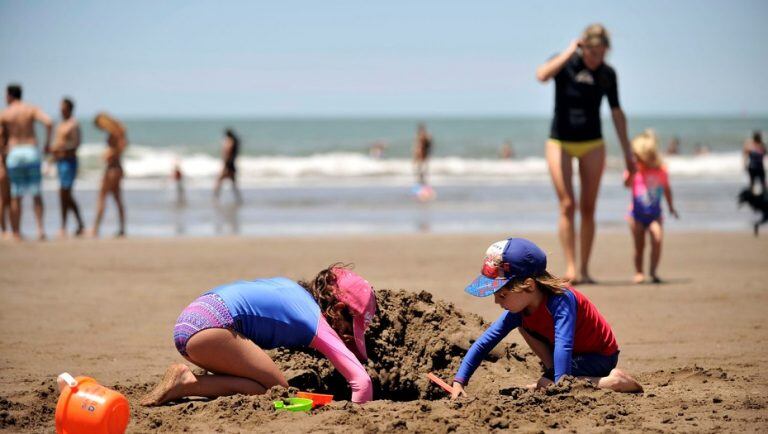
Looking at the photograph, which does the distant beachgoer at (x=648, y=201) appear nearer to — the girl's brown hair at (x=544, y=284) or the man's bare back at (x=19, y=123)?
Answer: the girl's brown hair at (x=544, y=284)

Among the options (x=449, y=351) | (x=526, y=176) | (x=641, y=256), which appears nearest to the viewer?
(x=449, y=351)

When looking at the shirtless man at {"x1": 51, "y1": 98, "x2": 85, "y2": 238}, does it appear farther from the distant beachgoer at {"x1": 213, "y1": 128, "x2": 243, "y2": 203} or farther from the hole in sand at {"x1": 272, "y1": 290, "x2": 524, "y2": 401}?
the hole in sand at {"x1": 272, "y1": 290, "x2": 524, "y2": 401}

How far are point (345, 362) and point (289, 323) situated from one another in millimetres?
350

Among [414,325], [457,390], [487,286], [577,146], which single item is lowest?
[457,390]

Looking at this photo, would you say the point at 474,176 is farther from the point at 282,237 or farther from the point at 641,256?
the point at 641,256

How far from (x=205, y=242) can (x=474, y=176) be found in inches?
753

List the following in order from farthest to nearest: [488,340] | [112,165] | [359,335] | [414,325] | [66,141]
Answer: [112,165] → [66,141] → [414,325] → [359,335] → [488,340]

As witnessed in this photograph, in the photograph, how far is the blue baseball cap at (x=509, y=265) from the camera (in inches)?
177

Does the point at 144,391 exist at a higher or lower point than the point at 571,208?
lower

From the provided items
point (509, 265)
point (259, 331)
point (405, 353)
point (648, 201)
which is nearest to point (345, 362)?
point (259, 331)

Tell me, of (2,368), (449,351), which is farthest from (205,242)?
(449,351)

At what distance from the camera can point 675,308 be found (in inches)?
294

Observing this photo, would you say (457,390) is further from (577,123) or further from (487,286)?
(577,123)

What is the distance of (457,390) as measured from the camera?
15.7ft
